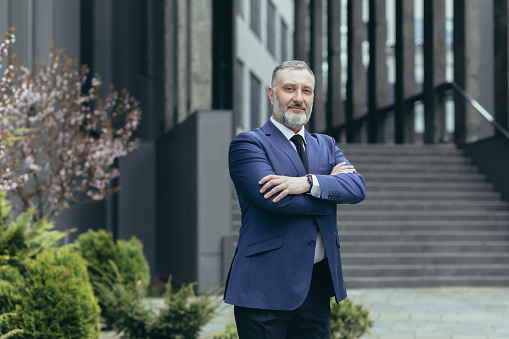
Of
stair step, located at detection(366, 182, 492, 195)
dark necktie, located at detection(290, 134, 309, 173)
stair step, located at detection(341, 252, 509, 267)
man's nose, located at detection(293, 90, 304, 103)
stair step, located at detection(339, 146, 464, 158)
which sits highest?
stair step, located at detection(339, 146, 464, 158)

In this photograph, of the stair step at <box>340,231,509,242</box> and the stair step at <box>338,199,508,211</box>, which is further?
the stair step at <box>338,199,508,211</box>

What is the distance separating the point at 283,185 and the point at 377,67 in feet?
82.0

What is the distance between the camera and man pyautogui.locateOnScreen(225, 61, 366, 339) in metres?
3.70

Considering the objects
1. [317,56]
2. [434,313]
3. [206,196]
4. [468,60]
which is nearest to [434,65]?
[468,60]

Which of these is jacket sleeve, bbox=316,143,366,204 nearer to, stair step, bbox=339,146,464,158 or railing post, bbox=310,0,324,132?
stair step, bbox=339,146,464,158

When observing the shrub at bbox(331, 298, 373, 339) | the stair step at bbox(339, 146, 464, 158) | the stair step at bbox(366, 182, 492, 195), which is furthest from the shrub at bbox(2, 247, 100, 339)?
the stair step at bbox(339, 146, 464, 158)

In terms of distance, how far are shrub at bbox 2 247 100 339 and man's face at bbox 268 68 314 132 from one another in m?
3.29

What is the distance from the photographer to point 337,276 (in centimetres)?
378

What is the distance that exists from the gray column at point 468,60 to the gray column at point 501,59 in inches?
97.3

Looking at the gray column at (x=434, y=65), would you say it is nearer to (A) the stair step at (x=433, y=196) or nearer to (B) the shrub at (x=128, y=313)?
(A) the stair step at (x=433, y=196)

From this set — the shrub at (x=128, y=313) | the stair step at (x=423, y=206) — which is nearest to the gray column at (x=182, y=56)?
the stair step at (x=423, y=206)

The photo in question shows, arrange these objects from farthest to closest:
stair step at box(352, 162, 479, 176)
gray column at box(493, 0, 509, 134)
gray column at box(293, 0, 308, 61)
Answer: gray column at box(293, 0, 308, 61) → stair step at box(352, 162, 479, 176) → gray column at box(493, 0, 509, 134)

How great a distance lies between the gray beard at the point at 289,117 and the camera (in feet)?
12.5

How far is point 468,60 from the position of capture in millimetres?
20547
